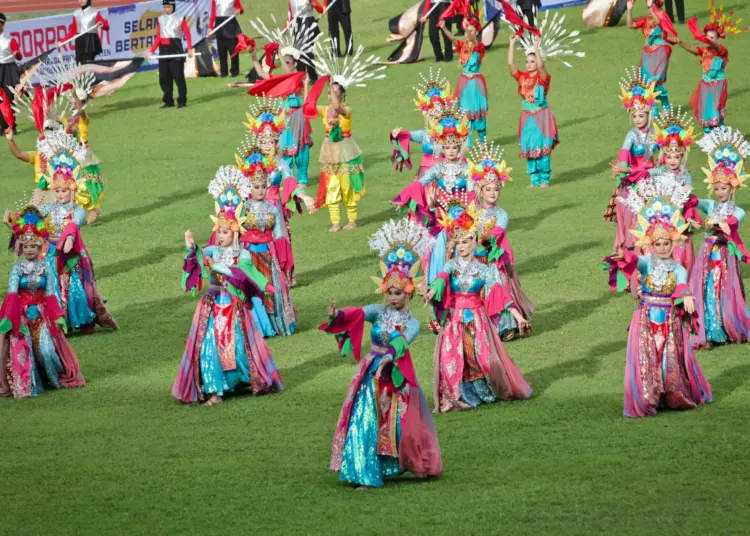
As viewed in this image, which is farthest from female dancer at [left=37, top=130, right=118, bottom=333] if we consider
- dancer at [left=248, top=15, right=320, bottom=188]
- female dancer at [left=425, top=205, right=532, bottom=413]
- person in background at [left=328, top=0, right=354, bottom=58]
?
person in background at [left=328, top=0, right=354, bottom=58]

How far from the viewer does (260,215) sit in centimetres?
1439

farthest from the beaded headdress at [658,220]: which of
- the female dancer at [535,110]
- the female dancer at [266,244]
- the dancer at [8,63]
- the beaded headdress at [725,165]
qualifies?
the dancer at [8,63]

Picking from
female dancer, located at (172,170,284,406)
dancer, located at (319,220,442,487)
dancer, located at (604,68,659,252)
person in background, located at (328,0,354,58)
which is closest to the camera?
dancer, located at (319,220,442,487)

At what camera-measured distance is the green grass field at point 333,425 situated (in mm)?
9281

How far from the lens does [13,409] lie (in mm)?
12508

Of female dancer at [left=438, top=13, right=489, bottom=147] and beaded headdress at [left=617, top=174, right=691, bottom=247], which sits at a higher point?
female dancer at [left=438, top=13, right=489, bottom=147]

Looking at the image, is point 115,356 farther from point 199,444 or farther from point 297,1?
point 297,1

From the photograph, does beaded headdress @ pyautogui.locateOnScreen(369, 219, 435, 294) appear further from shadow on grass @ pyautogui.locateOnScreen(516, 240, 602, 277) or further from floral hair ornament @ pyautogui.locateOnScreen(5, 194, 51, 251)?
shadow on grass @ pyautogui.locateOnScreen(516, 240, 602, 277)

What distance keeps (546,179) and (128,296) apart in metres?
6.63

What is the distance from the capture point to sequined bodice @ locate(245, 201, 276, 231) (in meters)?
14.4

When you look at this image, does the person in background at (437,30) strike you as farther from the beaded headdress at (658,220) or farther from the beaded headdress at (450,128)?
the beaded headdress at (658,220)

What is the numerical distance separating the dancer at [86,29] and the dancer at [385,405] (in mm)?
17032

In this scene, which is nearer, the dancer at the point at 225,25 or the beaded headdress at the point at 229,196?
the beaded headdress at the point at 229,196

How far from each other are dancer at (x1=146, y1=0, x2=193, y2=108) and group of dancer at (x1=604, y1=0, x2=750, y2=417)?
11.1m
